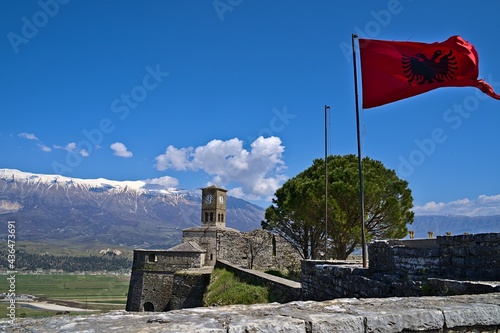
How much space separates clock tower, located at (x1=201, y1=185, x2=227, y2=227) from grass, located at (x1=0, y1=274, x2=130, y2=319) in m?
34.4

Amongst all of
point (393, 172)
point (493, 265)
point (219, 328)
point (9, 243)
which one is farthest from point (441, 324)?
point (393, 172)

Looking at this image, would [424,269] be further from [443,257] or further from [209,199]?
[209,199]

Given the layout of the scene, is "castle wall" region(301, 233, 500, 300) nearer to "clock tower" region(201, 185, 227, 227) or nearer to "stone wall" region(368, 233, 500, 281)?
"stone wall" region(368, 233, 500, 281)

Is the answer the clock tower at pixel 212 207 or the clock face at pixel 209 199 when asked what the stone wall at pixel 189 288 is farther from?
the clock face at pixel 209 199

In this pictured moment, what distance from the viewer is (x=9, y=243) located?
10.9 metres

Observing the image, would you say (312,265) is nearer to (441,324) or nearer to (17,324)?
(441,324)

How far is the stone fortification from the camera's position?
2.93m

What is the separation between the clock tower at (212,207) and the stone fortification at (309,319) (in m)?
41.9

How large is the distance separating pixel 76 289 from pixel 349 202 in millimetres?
98632

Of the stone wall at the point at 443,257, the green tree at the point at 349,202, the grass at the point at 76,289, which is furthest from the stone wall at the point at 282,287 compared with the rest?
the grass at the point at 76,289

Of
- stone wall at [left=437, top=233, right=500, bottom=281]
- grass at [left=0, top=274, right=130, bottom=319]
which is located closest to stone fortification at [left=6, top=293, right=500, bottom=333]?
stone wall at [left=437, top=233, right=500, bottom=281]

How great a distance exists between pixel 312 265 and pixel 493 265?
5.41 metres

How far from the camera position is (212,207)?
45.9m

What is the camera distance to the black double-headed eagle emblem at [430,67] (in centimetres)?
926
